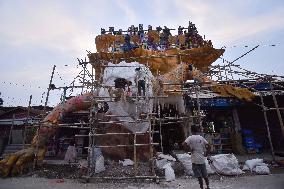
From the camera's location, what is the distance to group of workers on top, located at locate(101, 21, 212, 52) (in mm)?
20422

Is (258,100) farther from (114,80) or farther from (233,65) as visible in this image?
(114,80)

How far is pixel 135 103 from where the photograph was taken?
11750 mm

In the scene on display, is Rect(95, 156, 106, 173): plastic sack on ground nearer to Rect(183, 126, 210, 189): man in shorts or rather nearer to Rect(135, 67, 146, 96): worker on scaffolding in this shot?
Rect(135, 67, 146, 96): worker on scaffolding

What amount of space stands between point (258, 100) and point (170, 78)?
5.69 metres

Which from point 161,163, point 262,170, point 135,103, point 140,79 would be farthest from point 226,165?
point 140,79

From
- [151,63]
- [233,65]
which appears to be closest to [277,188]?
[233,65]

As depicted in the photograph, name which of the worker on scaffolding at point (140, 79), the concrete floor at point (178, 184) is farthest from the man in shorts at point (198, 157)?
the worker on scaffolding at point (140, 79)

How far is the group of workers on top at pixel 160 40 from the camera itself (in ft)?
67.0

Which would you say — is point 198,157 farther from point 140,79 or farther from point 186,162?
point 140,79

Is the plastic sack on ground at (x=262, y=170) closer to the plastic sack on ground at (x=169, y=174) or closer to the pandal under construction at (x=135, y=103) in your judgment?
the pandal under construction at (x=135, y=103)

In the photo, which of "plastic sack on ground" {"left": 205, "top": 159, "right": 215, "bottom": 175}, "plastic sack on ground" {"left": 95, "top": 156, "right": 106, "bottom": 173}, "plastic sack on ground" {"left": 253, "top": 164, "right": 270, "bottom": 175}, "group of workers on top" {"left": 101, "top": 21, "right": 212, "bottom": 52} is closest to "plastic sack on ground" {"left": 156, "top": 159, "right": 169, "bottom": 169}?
"plastic sack on ground" {"left": 205, "top": 159, "right": 215, "bottom": 175}

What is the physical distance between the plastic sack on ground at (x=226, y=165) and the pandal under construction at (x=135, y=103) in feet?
5.13

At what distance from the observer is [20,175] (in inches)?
433

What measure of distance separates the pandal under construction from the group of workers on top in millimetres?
126
